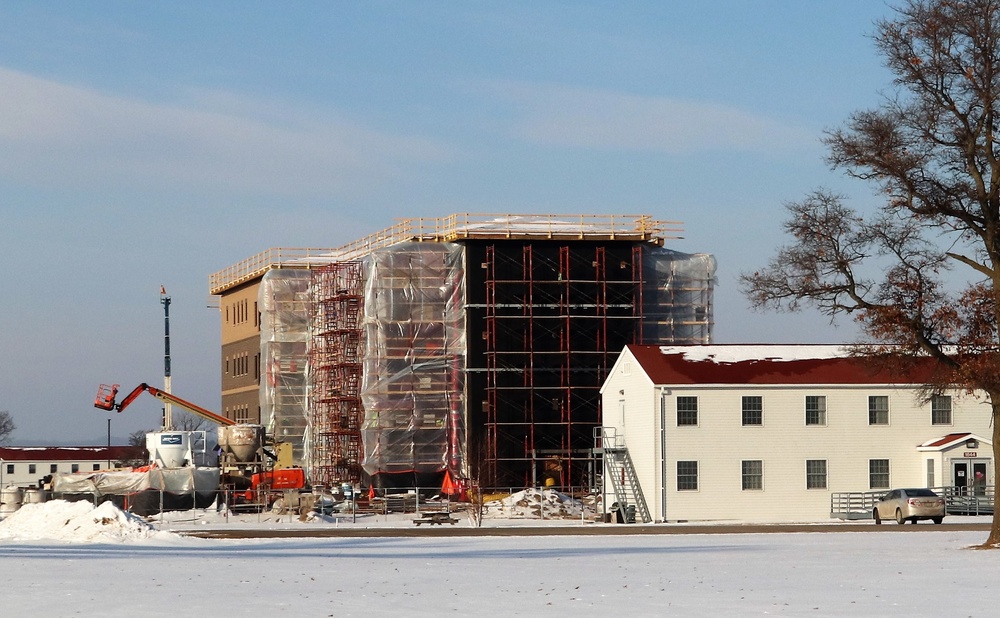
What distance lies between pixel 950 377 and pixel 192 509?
136ft

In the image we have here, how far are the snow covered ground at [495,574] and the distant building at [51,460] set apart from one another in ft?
421

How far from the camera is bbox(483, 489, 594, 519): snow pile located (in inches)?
2606

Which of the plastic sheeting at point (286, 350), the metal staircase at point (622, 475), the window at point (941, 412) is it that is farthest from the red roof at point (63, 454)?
the window at point (941, 412)

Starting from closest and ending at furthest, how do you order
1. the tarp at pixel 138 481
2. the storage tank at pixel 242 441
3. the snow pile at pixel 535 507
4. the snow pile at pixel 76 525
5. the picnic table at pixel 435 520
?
the snow pile at pixel 76 525 → the picnic table at pixel 435 520 → the snow pile at pixel 535 507 → the tarp at pixel 138 481 → the storage tank at pixel 242 441

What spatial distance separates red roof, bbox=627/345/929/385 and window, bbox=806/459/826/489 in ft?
10.3

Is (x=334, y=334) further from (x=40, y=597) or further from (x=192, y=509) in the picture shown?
(x=40, y=597)

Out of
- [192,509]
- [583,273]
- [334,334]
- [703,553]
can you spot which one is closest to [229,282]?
[334,334]

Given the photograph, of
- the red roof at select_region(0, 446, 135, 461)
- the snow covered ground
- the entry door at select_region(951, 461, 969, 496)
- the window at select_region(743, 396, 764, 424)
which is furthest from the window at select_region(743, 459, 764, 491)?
the red roof at select_region(0, 446, 135, 461)

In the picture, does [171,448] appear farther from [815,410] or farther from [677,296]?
[815,410]

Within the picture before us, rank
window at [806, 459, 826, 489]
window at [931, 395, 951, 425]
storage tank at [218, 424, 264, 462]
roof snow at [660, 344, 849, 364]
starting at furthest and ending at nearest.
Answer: storage tank at [218, 424, 264, 462]
roof snow at [660, 344, 849, 364]
window at [931, 395, 951, 425]
window at [806, 459, 826, 489]

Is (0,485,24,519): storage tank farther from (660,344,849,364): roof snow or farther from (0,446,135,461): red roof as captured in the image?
(0,446,135,461): red roof

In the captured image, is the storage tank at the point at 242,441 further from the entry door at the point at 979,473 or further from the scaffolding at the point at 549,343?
the entry door at the point at 979,473

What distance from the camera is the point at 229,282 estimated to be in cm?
12025

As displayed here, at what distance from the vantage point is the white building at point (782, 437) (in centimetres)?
6228
